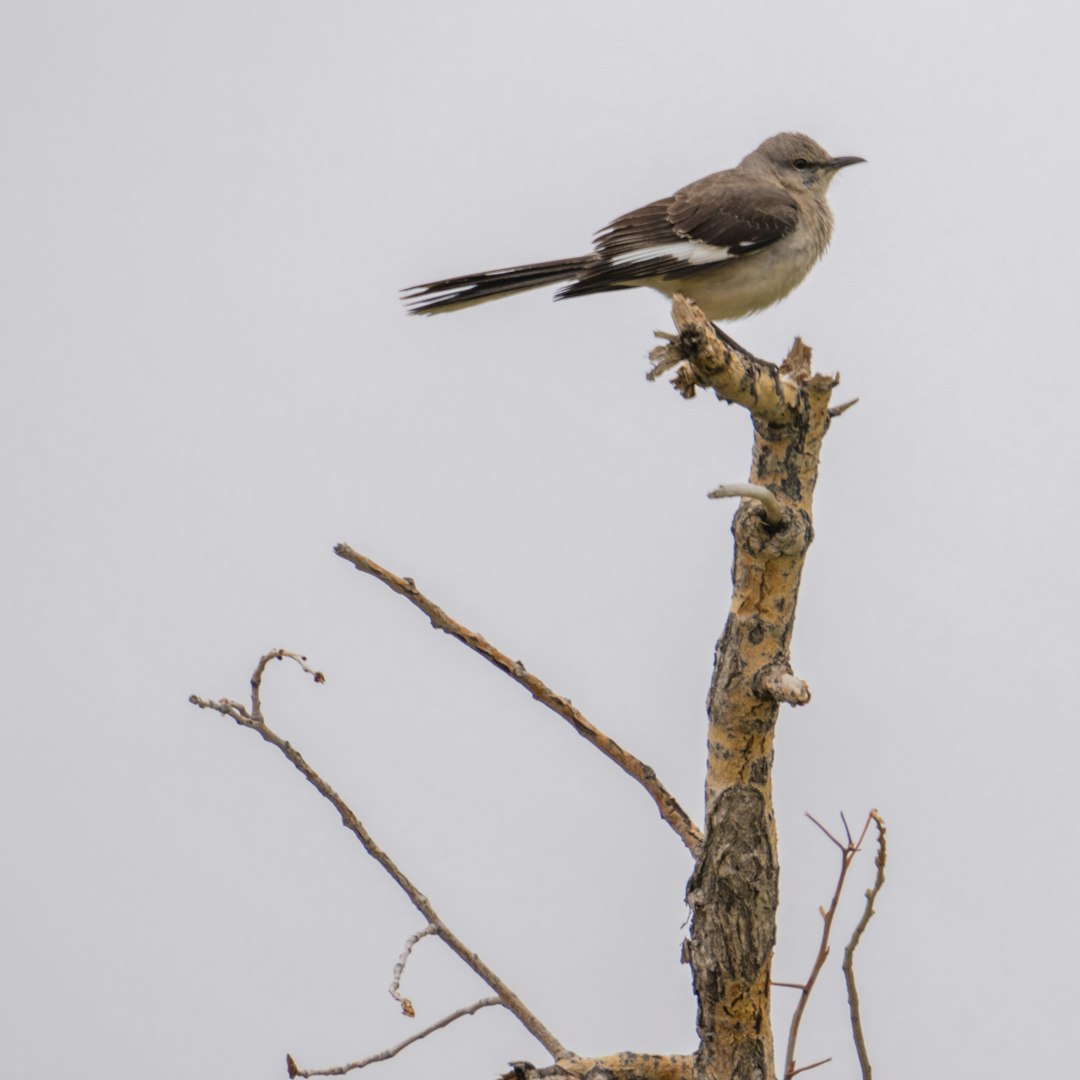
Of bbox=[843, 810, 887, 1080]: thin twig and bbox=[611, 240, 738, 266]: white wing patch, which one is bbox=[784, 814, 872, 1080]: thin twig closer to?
bbox=[843, 810, 887, 1080]: thin twig

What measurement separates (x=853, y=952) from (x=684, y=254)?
229 cm

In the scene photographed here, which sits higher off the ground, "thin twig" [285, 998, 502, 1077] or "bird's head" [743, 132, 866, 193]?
"bird's head" [743, 132, 866, 193]

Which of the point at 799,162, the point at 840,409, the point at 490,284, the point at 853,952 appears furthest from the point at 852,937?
the point at 799,162

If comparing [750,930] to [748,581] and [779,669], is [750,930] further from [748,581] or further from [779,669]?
[748,581]

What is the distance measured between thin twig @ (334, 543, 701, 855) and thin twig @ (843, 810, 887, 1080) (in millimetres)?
419

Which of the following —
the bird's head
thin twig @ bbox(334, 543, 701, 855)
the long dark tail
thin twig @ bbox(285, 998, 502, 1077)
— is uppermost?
the bird's head

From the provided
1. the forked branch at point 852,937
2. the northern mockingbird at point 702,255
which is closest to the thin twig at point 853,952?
the forked branch at point 852,937

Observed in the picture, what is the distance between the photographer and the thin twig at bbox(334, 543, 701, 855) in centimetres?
240

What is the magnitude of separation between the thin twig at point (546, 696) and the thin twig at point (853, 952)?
419 millimetres

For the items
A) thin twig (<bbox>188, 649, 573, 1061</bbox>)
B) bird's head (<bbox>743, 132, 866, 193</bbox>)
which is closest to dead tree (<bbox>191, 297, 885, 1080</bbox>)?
thin twig (<bbox>188, 649, 573, 1061</bbox>)

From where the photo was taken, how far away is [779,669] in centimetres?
243

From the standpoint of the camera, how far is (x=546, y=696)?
2449mm

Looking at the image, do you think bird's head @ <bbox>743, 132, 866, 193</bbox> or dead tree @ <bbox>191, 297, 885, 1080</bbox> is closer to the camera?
dead tree @ <bbox>191, 297, 885, 1080</bbox>

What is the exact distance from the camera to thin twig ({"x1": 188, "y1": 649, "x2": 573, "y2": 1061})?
92.4 inches
